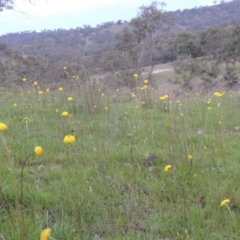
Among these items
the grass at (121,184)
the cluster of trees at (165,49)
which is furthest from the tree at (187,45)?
the grass at (121,184)

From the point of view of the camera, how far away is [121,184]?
2928 millimetres

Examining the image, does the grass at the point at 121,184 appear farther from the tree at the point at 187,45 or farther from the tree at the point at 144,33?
the tree at the point at 187,45

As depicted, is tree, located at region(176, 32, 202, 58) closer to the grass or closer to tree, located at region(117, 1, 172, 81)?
tree, located at region(117, 1, 172, 81)

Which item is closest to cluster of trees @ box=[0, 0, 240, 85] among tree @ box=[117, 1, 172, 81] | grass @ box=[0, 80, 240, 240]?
tree @ box=[117, 1, 172, 81]

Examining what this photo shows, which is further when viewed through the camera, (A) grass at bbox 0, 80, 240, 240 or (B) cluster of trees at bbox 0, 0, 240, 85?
(B) cluster of trees at bbox 0, 0, 240, 85

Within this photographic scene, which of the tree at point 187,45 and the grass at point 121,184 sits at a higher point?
the grass at point 121,184

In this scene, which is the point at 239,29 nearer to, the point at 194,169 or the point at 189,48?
the point at 189,48

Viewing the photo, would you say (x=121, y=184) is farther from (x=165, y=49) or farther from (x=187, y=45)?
(x=187, y=45)

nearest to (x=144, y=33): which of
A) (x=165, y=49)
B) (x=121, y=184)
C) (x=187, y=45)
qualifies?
(x=165, y=49)

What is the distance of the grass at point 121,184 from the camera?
2314mm

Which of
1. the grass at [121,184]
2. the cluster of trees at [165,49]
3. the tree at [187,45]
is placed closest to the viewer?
the grass at [121,184]

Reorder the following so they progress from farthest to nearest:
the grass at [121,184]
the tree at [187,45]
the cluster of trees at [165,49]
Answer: the tree at [187,45] → the cluster of trees at [165,49] → the grass at [121,184]

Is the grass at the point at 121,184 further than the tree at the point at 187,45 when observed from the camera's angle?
No

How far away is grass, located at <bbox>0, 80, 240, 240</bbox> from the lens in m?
2.31
